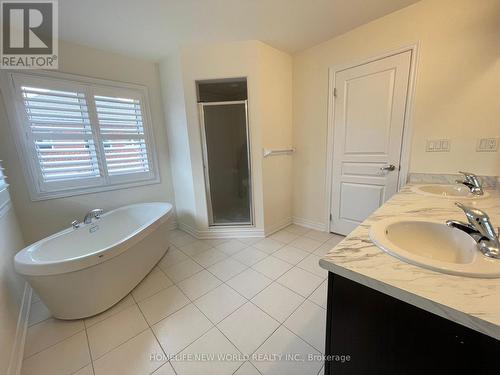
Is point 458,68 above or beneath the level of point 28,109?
above

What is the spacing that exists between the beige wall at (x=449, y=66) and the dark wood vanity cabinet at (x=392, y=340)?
1869mm

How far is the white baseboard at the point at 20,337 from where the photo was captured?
1.15m

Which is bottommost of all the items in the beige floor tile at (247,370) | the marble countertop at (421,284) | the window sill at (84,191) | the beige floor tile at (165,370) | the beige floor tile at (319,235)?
the beige floor tile at (247,370)

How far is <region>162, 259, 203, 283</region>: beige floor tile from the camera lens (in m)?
1.98

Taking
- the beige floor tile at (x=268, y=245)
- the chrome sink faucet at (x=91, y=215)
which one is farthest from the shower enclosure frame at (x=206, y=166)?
the chrome sink faucet at (x=91, y=215)

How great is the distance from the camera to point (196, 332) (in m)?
1.39

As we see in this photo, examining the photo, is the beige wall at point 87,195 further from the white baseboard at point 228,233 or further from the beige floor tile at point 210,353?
the beige floor tile at point 210,353

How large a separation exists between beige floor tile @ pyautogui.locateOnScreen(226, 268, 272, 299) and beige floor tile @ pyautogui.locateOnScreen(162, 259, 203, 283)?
1.39 ft

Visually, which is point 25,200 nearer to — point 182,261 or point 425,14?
point 182,261

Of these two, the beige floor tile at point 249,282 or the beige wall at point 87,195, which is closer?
the beige floor tile at point 249,282

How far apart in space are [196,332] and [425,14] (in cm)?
312

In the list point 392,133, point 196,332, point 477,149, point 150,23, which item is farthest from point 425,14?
point 196,332

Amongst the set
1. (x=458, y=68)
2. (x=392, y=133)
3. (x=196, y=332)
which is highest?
(x=458, y=68)

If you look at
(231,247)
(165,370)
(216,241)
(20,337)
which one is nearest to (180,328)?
(165,370)
